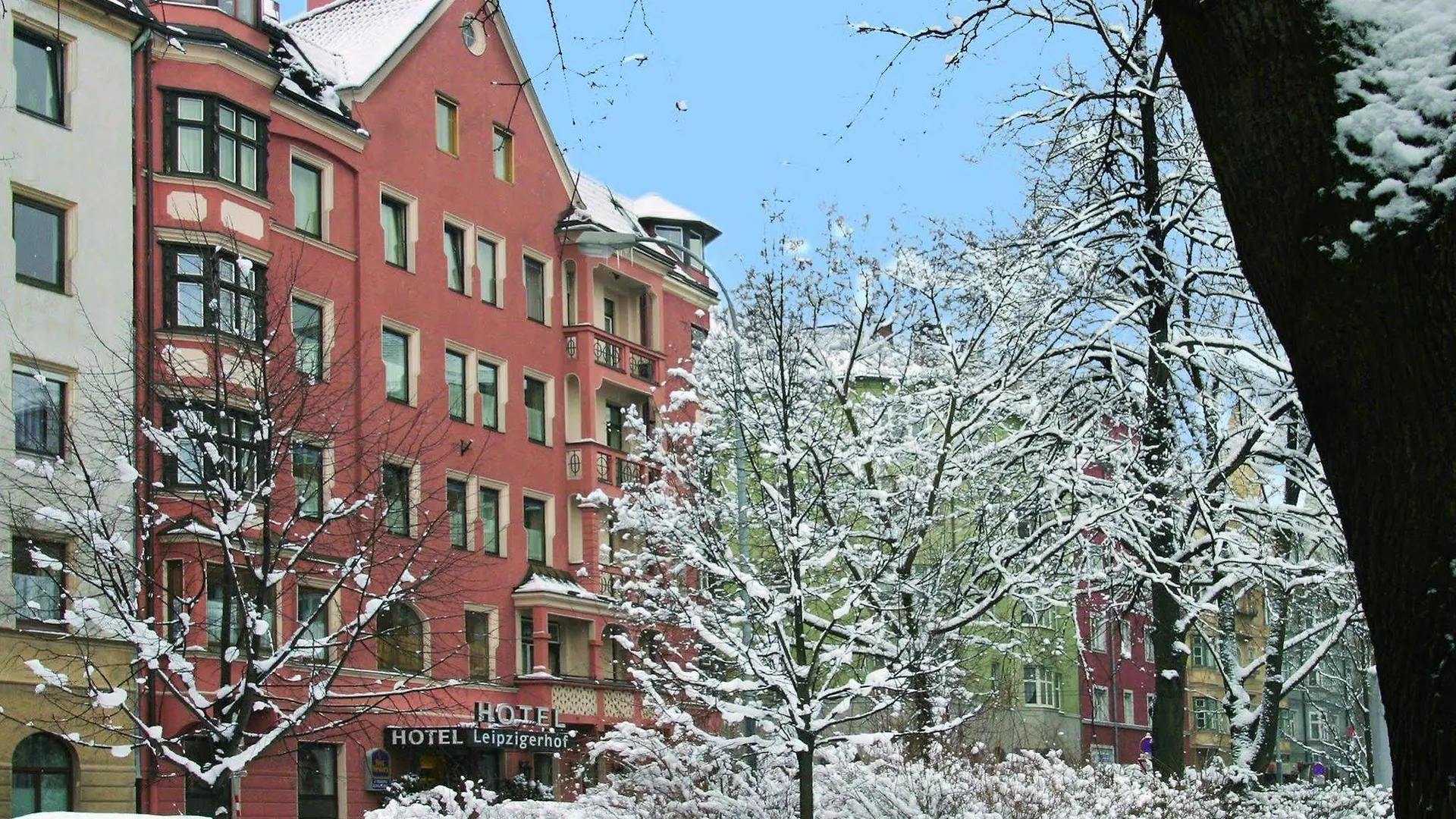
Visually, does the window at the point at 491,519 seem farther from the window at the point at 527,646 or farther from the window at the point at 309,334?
the window at the point at 309,334

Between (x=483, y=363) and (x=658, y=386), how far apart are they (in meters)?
6.88

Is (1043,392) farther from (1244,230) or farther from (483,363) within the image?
(483,363)

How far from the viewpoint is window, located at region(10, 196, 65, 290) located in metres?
27.9

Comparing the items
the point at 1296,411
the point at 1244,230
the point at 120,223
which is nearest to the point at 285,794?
the point at 120,223

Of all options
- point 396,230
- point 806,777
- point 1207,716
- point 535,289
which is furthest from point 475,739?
point 1207,716

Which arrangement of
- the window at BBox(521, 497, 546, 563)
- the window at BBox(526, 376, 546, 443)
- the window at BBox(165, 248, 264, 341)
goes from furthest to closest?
the window at BBox(526, 376, 546, 443), the window at BBox(521, 497, 546, 563), the window at BBox(165, 248, 264, 341)

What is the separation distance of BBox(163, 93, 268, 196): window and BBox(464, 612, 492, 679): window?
11076mm

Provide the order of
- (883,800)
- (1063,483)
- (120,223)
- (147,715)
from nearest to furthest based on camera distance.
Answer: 1. (883,800)
2. (1063,483)
3. (147,715)
4. (120,223)

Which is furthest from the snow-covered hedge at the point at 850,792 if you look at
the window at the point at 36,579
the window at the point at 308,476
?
the window at the point at 36,579

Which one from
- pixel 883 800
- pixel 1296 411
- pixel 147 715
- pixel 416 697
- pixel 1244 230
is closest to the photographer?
pixel 1244 230

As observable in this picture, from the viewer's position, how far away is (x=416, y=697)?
35.7m

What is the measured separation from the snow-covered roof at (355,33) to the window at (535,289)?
6.22m

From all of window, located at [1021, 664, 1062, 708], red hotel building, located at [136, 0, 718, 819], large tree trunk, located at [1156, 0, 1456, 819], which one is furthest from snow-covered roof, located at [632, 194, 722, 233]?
large tree trunk, located at [1156, 0, 1456, 819]

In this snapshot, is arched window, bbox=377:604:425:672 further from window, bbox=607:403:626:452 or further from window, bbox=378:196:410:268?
window, bbox=607:403:626:452
